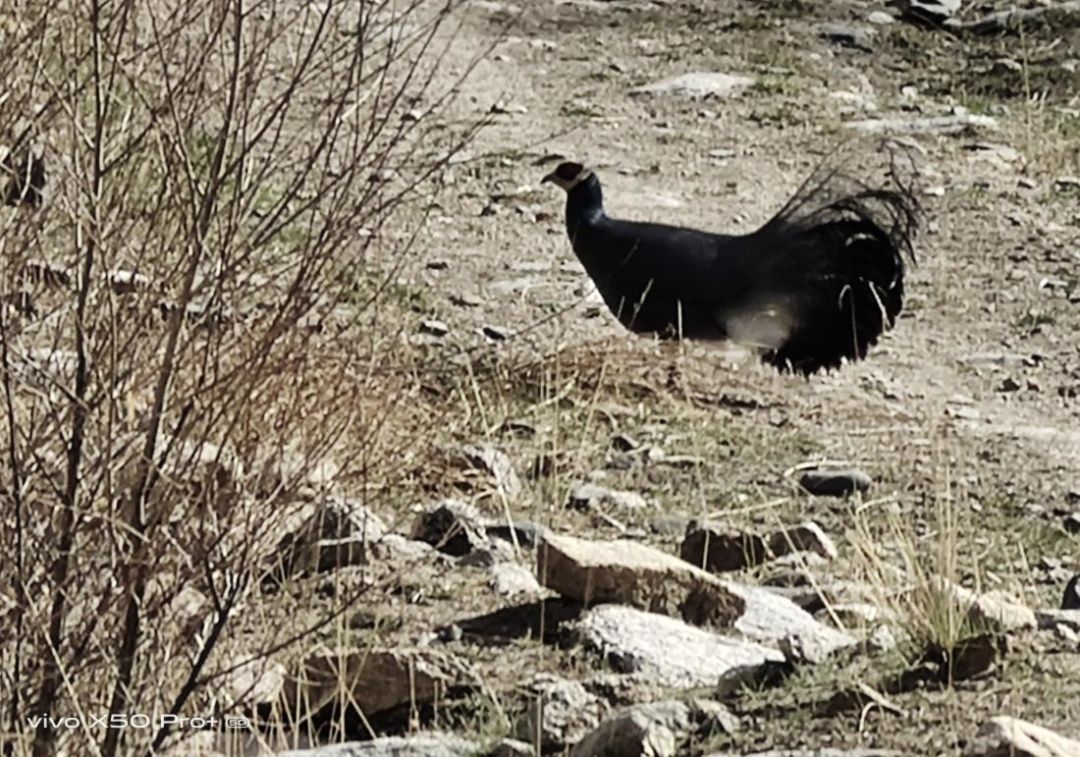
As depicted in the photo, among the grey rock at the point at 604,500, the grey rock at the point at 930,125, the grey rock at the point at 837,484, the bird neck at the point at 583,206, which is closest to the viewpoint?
the grey rock at the point at 604,500

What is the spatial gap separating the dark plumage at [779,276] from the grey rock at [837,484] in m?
1.17

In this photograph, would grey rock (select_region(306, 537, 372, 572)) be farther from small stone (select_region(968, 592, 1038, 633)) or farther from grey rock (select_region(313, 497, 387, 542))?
small stone (select_region(968, 592, 1038, 633))

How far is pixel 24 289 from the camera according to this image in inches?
148

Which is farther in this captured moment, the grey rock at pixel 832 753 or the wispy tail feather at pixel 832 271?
the wispy tail feather at pixel 832 271

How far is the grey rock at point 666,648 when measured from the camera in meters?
4.11

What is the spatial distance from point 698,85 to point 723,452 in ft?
13.6

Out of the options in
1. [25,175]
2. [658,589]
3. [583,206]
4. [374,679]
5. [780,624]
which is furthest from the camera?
[583,206]

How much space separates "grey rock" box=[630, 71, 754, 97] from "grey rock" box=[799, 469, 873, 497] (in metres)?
4.33

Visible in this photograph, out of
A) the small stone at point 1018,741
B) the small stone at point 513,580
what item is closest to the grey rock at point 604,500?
the small stone at point 513,580

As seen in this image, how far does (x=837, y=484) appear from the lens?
5816mm

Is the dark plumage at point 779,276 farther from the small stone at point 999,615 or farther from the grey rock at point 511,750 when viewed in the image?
the grey rock at point 511,750

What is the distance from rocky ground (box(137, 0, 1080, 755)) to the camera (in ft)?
12.8

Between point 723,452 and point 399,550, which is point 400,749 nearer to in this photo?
point 399,550

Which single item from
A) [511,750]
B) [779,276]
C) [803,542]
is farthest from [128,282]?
[779,276]
